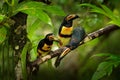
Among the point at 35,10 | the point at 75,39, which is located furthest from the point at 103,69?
the point at 35,10

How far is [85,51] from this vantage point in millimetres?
2678

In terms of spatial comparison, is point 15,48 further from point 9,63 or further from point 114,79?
point 114,79

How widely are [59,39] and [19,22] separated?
0.16m

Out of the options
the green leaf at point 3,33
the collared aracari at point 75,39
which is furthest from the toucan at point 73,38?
the green leaf at point 3,33

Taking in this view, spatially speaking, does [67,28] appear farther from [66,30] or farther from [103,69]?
[103,69]

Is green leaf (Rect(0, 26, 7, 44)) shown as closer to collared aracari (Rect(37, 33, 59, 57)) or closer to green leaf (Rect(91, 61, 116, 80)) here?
collared aracari (Rect(37, 33, 59, 57))

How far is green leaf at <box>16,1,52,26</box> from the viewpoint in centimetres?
115

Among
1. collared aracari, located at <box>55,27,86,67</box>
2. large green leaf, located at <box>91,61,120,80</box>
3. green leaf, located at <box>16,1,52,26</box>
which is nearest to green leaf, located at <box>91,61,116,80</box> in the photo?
large green leaf, located at <box>91,61,120,80</box>

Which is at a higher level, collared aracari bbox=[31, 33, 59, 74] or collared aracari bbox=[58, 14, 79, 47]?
collared aracari bbox=[58, 14, 79, 47]

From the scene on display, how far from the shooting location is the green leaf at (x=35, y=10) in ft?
3.78

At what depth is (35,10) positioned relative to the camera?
116 centimetres

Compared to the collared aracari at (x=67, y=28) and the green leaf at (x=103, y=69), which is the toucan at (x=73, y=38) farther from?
the green leaf at (x=103, y=69)

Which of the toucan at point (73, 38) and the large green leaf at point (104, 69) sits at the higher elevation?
the toucan at point (73, 38)

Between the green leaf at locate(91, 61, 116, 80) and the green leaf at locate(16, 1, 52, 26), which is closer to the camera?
the green leaf at locate(16, 1, 52, 26)
